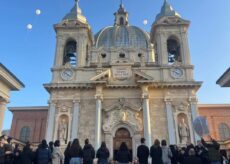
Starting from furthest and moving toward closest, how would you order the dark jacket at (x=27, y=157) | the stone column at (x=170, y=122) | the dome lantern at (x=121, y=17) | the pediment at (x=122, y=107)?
the dome lantern at (x=121, y=17), the pediment at (x=122, y=107), the stone column at (x=170, y=122), the dark jacket at (x=27, y=157)

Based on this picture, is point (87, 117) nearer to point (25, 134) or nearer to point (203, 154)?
point (25, 134)

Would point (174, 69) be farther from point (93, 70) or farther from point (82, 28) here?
point (82, 28)

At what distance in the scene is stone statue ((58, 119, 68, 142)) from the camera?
24.5 meters

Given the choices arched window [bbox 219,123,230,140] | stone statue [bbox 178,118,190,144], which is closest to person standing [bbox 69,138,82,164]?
stone statue [bbox 178,118,190,144]

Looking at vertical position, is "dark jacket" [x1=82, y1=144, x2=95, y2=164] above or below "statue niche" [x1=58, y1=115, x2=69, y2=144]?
below

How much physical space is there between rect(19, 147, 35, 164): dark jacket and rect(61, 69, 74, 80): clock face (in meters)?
17.7

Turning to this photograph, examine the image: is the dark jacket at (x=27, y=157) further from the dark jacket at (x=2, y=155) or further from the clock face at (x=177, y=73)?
the clock face at (x=177, y=73)

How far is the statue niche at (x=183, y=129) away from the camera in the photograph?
2403cm

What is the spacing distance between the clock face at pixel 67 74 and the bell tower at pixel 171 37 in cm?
1004

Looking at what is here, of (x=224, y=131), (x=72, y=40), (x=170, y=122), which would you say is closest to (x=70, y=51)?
(x=72, y=40)

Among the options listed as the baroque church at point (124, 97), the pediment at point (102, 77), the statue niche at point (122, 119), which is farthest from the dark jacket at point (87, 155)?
the pediment at point (102, 77)

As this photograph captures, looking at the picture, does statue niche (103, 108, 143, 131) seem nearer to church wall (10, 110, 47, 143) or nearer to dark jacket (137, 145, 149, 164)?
church wall (10, 110, 47, 143)

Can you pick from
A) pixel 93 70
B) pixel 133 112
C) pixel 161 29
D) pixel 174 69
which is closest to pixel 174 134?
pixel 133 112

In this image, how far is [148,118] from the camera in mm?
24438
